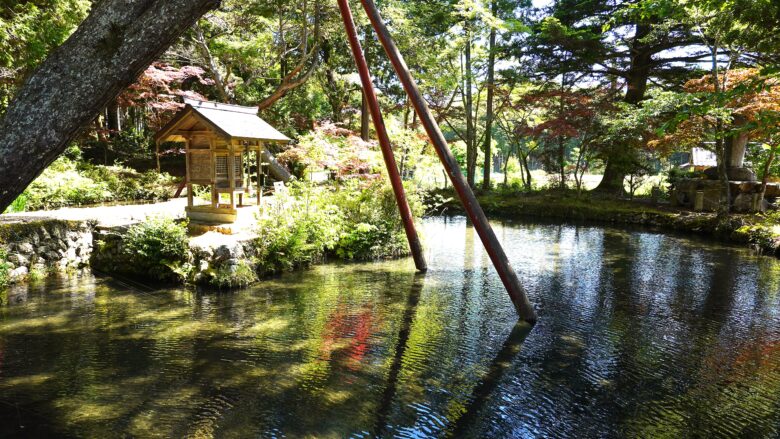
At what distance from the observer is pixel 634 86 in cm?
2042

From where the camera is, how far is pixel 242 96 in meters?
20.2

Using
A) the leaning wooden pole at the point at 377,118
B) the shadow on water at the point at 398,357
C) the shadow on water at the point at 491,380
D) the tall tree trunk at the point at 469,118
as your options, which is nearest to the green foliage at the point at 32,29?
the leaning wooden pole at the point at 377,118

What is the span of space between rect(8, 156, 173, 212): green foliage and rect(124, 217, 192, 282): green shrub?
3.99 m

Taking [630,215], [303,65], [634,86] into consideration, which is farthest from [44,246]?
[634,86]

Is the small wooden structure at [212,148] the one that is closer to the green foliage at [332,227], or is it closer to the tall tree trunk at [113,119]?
the green foliage at [332,227]

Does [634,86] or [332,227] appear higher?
[634,86]

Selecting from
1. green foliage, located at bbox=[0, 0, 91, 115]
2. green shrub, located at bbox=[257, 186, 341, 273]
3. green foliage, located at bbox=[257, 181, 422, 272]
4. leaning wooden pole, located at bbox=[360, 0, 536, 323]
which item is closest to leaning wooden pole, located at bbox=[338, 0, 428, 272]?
leaning wooden pole, located at bbox=[360, 0, 536, 323]

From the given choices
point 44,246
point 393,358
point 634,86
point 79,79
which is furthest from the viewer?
point 634,86

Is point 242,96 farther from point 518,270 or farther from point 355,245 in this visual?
point 518,270

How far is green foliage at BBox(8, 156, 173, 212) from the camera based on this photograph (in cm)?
1245

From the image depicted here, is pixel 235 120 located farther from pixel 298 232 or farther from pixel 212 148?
pixel 298 232

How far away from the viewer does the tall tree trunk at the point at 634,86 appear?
1903cm

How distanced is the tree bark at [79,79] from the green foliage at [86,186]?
9.86 metres

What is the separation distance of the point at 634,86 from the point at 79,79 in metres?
21.7
